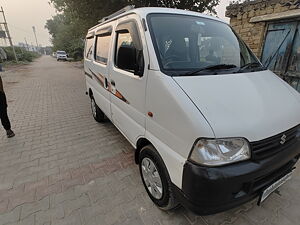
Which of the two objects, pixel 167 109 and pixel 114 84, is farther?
pixel 114 84

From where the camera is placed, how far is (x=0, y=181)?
259cm

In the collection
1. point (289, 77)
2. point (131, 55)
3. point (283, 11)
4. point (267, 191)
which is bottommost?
point (267, 191)

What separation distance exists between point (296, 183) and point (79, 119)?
462 centimetres

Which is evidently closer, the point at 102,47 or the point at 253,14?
the point at 102,47

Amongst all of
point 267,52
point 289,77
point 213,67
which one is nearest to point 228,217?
point 213,67

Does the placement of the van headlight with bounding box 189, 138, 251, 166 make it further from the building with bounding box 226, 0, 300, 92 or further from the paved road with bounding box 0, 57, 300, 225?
the building with bounding box 226, 0, 300, 92

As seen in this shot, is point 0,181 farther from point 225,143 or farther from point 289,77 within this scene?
point 289,77

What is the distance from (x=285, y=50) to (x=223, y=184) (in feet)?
15.0

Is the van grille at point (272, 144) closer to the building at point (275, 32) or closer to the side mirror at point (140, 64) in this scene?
the side mirror at point (140, 64)

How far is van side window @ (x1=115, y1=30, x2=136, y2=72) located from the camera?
2.04 meters

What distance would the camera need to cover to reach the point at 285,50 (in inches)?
174

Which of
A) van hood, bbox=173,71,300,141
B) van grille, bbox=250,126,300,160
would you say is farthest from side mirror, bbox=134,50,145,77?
van grille, bbox=250,126,300,160

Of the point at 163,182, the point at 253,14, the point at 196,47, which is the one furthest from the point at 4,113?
the point at 253,14

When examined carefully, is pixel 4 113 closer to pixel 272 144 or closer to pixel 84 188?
pixel 84 188
